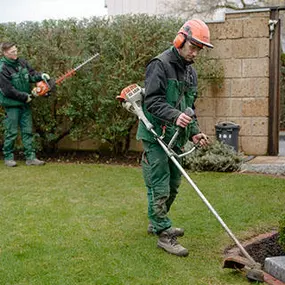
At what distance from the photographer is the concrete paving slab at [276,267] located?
3686 mm

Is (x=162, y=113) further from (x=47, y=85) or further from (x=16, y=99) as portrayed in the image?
(x=16, y=99)

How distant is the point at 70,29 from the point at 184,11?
14.8m

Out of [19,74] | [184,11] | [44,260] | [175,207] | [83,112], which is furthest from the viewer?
[184,11]

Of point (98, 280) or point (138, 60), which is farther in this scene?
point (138, 60)

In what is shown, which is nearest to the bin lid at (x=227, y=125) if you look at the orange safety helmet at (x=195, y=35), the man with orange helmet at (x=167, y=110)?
the man with orange helmet at (x=167, y=110)

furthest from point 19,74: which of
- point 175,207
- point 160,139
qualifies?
point 160,139

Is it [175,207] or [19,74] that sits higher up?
[19,74]

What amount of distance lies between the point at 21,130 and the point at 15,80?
2.76 ft

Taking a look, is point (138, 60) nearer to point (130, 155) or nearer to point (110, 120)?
point (110, 120)

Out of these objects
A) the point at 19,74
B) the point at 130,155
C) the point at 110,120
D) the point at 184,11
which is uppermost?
the point at 184,11

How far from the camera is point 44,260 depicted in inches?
161

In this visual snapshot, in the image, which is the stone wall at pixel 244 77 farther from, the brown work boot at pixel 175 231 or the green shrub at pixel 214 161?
the brown work boot at pixel 175 231

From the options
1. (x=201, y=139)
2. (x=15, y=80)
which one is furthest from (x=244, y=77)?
(x=201, y=139)

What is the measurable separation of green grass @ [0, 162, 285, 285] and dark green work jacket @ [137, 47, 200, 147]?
3.19 feet
